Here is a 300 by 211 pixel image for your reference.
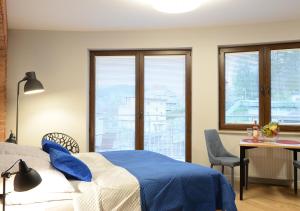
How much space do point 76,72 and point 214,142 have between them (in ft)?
7.97

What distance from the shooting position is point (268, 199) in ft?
11.7

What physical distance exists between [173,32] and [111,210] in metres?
3.30

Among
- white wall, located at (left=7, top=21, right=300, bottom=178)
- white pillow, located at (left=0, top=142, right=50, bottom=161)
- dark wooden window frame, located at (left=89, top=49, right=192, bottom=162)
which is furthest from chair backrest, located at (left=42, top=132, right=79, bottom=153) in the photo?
white pillow, located at (left=0, top=142, right=50, bottom=161)

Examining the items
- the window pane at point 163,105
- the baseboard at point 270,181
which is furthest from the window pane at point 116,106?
the baseboard at point 270,181

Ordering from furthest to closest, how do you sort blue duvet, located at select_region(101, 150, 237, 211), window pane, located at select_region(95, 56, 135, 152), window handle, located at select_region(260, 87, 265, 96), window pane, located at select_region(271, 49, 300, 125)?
1. window pane, located at select_region(95, 56, 135, 152)
2. window handle, located at select_region(260, 87, 265, 96)
3. window pane, located at select_region(271, 49, 300, 125)
4. blue duvet, located at select_region(101, 150, 237, 211)

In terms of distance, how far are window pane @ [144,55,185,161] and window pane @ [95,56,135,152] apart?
256mm

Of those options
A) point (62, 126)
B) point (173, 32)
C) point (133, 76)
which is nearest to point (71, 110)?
point (62, 126)

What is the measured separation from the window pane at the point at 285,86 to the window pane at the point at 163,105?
1.44 m

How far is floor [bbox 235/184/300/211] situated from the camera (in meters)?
→ 3.27

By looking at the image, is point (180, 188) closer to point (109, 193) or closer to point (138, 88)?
point (109, 193)

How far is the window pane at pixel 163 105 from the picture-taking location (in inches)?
186

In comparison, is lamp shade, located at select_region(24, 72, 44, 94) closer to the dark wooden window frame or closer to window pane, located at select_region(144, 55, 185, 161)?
the dark wooden window frame

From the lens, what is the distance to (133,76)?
479cm

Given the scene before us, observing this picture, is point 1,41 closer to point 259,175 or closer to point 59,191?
point 59,191
